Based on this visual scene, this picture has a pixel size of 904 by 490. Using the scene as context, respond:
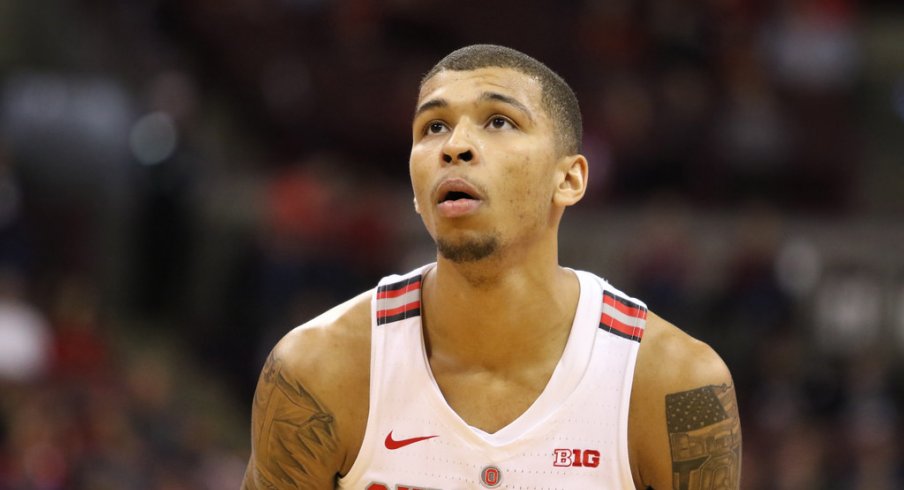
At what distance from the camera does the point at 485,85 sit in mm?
4199

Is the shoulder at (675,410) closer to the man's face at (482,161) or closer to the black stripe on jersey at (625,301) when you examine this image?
the black stripe on jersey at (625,301)

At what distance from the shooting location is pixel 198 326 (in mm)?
12586

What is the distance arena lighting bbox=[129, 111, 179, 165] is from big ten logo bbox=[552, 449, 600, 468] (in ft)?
28.2

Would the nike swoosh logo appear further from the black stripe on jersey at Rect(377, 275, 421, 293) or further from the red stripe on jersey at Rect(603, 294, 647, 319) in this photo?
the red stripe on jersey at Rect(603, 294, 647, 319)

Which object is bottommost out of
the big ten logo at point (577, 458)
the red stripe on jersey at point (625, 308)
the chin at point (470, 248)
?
the big ten logo at point (577, 458)

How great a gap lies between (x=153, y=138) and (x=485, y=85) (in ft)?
28.1

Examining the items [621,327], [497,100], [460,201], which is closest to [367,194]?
[621,327]

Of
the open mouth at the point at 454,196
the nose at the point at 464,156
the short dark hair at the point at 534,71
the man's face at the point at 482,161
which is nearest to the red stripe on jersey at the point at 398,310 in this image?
the man's face at the point at 482,161

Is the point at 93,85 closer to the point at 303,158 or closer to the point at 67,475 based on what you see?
the point at 303,158

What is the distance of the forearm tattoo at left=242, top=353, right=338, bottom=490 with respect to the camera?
4.28 meters

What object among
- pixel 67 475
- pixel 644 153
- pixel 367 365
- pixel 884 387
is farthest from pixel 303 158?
pixel 367 365

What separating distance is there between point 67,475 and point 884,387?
671cm

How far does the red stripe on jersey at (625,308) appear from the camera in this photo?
4.40 metres

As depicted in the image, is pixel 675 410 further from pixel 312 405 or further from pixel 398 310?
pixel 312 405
